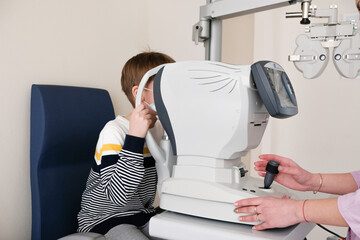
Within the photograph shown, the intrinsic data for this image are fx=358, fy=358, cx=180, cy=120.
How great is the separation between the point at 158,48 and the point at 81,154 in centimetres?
82

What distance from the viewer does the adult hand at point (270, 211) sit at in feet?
2.46

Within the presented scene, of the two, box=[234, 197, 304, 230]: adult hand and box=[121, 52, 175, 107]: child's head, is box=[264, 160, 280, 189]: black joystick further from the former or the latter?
box=[121, 52, 175, 107]: child's head

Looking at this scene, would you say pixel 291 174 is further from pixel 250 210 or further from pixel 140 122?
pixel 140 122

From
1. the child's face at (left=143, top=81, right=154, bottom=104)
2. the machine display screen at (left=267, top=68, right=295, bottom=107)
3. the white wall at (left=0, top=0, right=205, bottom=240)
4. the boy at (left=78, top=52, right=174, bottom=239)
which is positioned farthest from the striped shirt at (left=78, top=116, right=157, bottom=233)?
the machine display screen at (left=267, top=68, right=295, bottom=107)

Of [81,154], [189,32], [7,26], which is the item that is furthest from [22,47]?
[189,32]

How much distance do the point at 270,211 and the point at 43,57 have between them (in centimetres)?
97

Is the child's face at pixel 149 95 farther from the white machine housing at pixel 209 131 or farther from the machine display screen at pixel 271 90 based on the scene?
the machine display screen at pixel 271 90

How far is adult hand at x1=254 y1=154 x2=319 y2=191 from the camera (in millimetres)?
1004

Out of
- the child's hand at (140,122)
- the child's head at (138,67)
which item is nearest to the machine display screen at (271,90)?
the child's hand at (140,122)

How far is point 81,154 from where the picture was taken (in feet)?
Answer: 4.31

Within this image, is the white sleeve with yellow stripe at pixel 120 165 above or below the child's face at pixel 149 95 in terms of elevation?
below

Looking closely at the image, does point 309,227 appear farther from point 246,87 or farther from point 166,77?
point 166,77

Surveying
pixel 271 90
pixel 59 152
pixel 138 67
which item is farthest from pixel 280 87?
pixel 59 152

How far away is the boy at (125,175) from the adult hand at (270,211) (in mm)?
329
